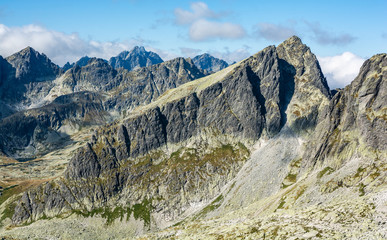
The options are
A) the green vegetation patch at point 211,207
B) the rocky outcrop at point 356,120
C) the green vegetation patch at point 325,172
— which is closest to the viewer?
the rocky outcrop at point 356,120

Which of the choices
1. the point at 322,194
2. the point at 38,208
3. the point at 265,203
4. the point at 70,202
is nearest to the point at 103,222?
the point at 70,202

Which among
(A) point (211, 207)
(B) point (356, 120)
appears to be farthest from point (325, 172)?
(A) point (211, 207)

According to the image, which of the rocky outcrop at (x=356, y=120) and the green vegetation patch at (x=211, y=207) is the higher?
the rocky outcrop at (x=356, y=120)

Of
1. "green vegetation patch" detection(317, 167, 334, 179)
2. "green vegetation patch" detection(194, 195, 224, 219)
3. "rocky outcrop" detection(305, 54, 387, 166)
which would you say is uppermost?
"rocky outcrop" detection(305, 54, 387, 166)

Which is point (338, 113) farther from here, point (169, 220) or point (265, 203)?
point (169, 220)

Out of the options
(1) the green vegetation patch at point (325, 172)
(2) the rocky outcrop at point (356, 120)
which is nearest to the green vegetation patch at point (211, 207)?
(2) the rocky outcrop at point (356, 120)

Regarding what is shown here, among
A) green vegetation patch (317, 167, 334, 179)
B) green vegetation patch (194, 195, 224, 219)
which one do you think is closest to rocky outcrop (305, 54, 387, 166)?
green vegetation patch (317, 167, 334, 179)

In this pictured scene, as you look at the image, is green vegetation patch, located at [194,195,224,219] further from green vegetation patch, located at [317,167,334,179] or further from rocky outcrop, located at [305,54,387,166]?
green vegetation patch, located at [317,167,334,179]

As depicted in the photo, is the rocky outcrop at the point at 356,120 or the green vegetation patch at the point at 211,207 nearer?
the rocky outcrop at the point at 356,120

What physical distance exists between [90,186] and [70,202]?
16.1 meters

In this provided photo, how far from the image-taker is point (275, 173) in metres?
173

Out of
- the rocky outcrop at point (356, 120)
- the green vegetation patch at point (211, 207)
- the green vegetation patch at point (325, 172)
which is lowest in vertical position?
the green vegetation patch at point (211, 207)

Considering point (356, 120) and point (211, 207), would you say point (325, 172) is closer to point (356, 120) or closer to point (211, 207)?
point (356, 120)

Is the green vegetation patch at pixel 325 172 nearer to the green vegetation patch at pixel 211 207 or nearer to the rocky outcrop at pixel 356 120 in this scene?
the rocky outcrop at pixel 356 120
